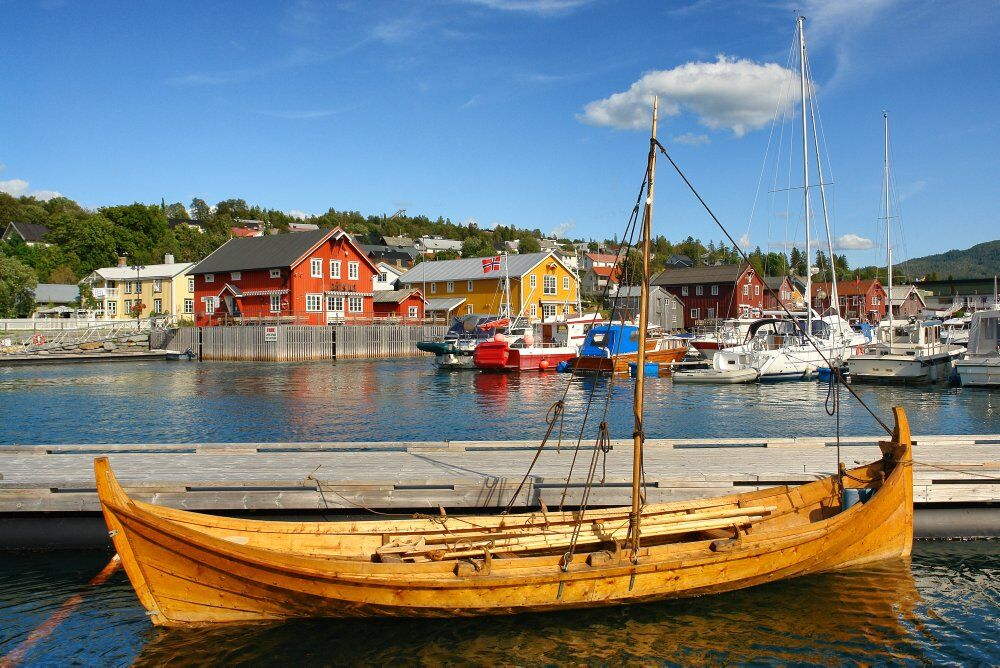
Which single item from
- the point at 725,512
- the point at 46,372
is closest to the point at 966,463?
the point at 725,512

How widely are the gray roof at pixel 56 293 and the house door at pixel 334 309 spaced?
41718 mm

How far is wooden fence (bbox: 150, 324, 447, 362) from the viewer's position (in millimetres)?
58938

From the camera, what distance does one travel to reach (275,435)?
23.5 m

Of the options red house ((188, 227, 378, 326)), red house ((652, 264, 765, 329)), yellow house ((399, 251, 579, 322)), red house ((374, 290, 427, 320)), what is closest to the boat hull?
red house ((188, 227, 378, 326))

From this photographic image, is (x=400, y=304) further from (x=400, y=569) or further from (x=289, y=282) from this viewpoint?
(x=400, y=569)

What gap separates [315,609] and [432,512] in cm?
300

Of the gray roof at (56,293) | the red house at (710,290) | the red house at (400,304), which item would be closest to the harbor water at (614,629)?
the red house at (400,304)

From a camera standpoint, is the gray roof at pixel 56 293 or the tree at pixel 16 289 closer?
the tree at pixel 16 289

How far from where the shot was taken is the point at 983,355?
109 ft

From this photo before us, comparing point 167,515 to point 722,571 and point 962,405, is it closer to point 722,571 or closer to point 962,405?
point 722,571

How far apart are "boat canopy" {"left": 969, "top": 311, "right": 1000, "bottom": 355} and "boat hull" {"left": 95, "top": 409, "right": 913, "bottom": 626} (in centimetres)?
2841

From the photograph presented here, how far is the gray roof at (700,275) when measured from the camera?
81.1m

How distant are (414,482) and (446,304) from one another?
217ft

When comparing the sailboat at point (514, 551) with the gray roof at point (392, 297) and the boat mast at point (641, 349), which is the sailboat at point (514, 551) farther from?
the gray roof at point (392, 297)
